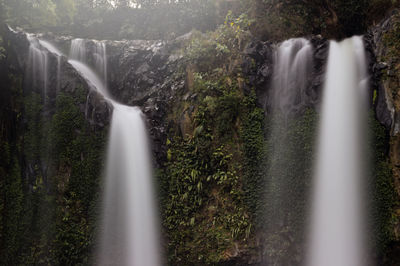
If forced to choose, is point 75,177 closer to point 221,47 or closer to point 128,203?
point 128,203

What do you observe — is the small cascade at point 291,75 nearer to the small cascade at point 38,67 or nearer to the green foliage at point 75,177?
the green foliage at point 75,177

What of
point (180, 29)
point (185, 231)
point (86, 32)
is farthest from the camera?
point (86, 32)

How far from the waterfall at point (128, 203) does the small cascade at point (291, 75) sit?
16.4 feet

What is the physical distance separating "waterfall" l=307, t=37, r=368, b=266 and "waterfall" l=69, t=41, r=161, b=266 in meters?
5.18

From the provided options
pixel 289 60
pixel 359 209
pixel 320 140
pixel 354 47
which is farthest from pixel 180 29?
pixel 359 209

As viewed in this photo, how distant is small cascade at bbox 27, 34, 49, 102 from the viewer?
32.7 ft

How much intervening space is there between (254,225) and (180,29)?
37.4 ft

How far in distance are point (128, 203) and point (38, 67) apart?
20.5 feet

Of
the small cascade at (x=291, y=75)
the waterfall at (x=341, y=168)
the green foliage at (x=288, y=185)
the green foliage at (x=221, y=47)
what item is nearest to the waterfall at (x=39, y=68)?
the green foliage at (x=221, y=47)

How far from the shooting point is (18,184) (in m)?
9.29

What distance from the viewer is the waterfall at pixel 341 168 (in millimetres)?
7512

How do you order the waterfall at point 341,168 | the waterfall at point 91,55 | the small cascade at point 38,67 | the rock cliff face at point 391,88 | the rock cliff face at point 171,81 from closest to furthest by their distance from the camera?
the rock cliff face at point 391,88 < the waterfall at point 341,168 < the rock cliff face at point 171,81 < the small cascade at point 38,67 < the waterfall at point 91,55

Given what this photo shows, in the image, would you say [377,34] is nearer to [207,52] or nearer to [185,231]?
[207,52]

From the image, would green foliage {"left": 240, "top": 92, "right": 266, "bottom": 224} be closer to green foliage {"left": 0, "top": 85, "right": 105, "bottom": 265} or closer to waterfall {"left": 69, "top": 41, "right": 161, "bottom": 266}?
waterfall {"left": 69, "top": 41, "right": 161, "bottom": 266}
